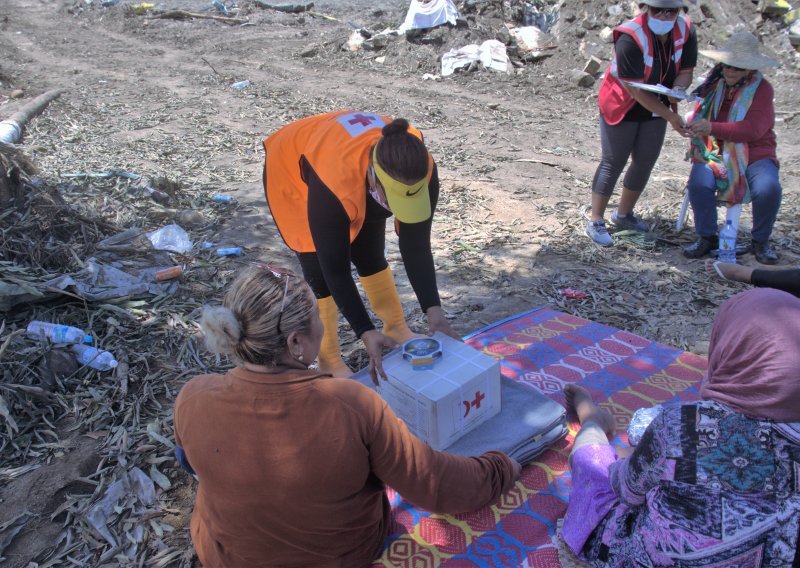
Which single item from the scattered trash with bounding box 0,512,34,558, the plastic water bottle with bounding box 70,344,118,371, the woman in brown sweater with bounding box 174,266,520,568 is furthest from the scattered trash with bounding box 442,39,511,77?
the woman in brown sweater with bounding box 174,266,520,568

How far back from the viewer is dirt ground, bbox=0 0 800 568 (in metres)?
4.16

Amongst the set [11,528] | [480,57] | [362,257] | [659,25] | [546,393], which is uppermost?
[659,25]

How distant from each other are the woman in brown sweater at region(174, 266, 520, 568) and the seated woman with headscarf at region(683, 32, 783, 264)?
154 inches

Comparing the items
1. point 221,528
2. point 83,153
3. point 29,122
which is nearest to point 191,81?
point 29,122

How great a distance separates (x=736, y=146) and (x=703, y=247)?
33.0 inches

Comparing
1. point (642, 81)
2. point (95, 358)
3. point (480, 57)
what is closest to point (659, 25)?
point (642, 81)

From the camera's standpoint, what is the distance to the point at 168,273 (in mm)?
4336

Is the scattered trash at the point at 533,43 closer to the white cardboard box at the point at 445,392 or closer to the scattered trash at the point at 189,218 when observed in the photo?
the scattered trash at the point at 189,218

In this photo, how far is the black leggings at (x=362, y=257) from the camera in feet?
10.1

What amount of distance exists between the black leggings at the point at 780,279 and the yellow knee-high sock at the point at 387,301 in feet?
5.81

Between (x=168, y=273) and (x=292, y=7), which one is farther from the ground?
(x=292, y=7)

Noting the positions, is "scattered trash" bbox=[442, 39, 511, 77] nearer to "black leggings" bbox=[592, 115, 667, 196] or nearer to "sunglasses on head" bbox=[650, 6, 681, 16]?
"black leggings" bbox=[592, 115, 667, 196]

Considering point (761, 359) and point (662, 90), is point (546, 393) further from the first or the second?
point (662, 90)

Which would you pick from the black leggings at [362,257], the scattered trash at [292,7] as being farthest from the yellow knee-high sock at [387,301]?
the scattered trash at [292,7]
